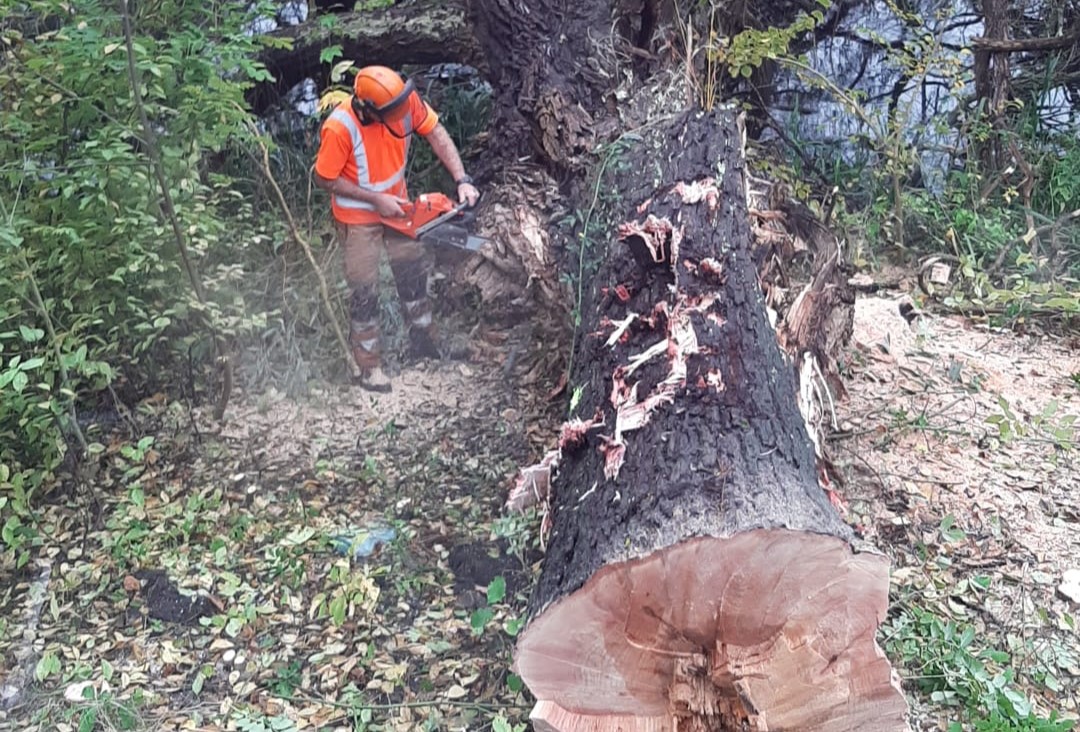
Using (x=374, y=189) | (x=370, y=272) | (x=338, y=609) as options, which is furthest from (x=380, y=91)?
(x=338, y=609)

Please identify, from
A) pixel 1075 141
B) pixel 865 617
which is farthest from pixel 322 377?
pixel 1075 141

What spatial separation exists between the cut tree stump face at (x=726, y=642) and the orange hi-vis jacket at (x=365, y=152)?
8.00 ft

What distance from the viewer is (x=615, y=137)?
3.54 metres

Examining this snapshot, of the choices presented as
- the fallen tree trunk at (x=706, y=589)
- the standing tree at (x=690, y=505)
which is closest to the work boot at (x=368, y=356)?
the standing tree at (x=690, y=505)

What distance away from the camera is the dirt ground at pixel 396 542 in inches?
97.8

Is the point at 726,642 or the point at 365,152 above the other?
the point at 365,152

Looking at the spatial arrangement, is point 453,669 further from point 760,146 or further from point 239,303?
point 760,146

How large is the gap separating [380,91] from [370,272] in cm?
80

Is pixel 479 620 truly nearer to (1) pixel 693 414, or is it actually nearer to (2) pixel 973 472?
(1) pixel 693 414

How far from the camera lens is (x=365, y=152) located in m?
3.73

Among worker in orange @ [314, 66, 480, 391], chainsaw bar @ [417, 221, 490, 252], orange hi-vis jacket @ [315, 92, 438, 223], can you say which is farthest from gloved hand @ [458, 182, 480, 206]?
orange hi-vis jacket @ [315, 92, 438, 223]

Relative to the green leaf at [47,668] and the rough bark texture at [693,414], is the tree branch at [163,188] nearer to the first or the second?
the green leaf at [47,668]

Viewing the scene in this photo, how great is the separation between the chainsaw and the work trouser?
0.30 feet

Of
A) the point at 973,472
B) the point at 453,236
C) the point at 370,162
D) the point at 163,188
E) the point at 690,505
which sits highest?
the point at 163,188
